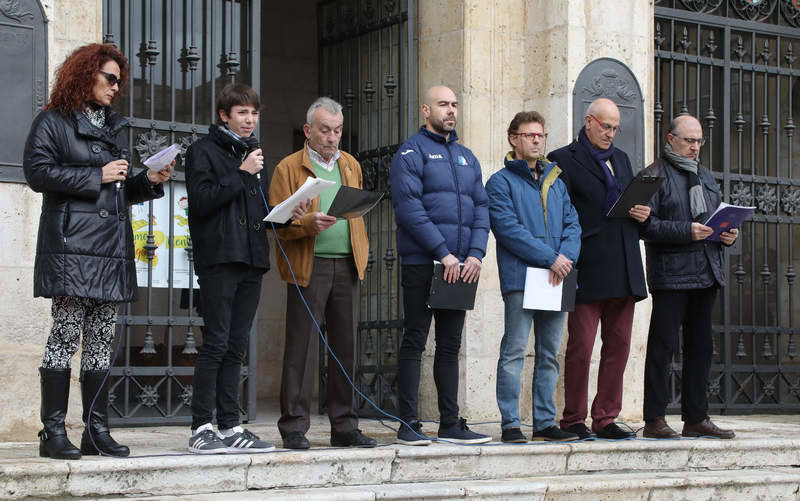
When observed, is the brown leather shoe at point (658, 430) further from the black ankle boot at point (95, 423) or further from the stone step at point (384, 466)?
the black ankle boot at point (95, 423)

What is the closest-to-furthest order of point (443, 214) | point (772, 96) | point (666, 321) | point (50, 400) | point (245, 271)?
point (50, 400) < point (245, 271) < point (443, 214) < point (666, 321) < point (772, 96)

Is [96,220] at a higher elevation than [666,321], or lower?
higher

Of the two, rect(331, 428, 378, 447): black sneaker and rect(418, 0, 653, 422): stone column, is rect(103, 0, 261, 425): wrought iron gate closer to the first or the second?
rect(418, 0, 653, 422): stone column

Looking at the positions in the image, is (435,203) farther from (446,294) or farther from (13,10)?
(13,10)

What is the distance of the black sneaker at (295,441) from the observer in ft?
18.7

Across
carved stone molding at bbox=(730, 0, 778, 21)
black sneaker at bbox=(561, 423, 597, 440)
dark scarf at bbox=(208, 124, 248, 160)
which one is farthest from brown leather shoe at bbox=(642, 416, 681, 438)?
carved stone molding at bbox=(730, 0, 778, 21)

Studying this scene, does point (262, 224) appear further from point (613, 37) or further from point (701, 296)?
point (613, 37)

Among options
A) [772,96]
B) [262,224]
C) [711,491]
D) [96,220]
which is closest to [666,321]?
[711,491]

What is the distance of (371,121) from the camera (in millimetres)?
8734

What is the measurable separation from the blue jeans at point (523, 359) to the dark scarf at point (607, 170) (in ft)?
2.37

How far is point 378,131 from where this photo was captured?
8648mm

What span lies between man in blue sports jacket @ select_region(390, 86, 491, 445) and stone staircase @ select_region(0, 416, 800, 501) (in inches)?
11.6

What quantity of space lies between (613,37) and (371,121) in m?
1.88

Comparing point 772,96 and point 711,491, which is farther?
point 772,96
